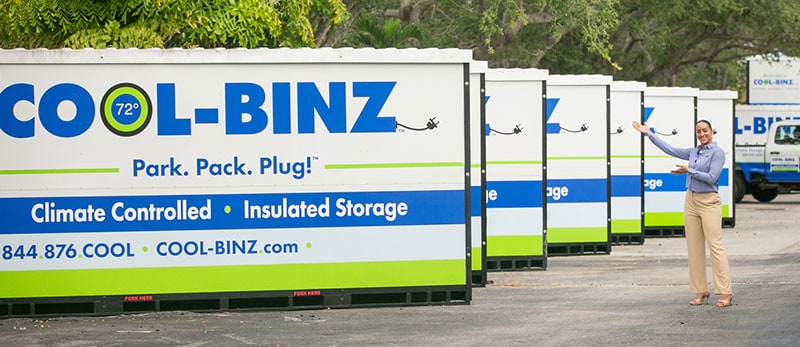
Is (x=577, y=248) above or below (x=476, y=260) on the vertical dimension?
below

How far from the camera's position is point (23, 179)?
13391mm

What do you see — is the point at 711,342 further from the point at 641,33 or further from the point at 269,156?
the point at 641,33

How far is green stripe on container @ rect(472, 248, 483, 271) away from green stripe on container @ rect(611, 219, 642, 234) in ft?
26.8

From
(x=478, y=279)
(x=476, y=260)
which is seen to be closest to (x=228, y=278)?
Answer: (x=476, y=260)

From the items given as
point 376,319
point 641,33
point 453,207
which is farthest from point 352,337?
point 641,33

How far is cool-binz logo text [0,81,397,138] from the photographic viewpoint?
13.4 metres

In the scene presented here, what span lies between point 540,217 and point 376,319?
5810mm

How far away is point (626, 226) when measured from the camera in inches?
941

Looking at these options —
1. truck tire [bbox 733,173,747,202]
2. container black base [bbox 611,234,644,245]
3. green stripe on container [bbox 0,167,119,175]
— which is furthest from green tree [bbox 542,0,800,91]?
green stripe on container [bbox 0,167,119,175]

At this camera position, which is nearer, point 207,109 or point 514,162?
point 207,109

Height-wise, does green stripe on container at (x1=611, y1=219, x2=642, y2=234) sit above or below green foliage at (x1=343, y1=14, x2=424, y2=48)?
below

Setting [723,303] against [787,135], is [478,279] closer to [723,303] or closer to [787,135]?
[723,303]

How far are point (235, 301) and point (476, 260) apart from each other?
306cm

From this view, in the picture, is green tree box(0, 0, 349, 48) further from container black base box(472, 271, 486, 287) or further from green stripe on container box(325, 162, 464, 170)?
green stripe on container box(325, 162, 464, 170)
